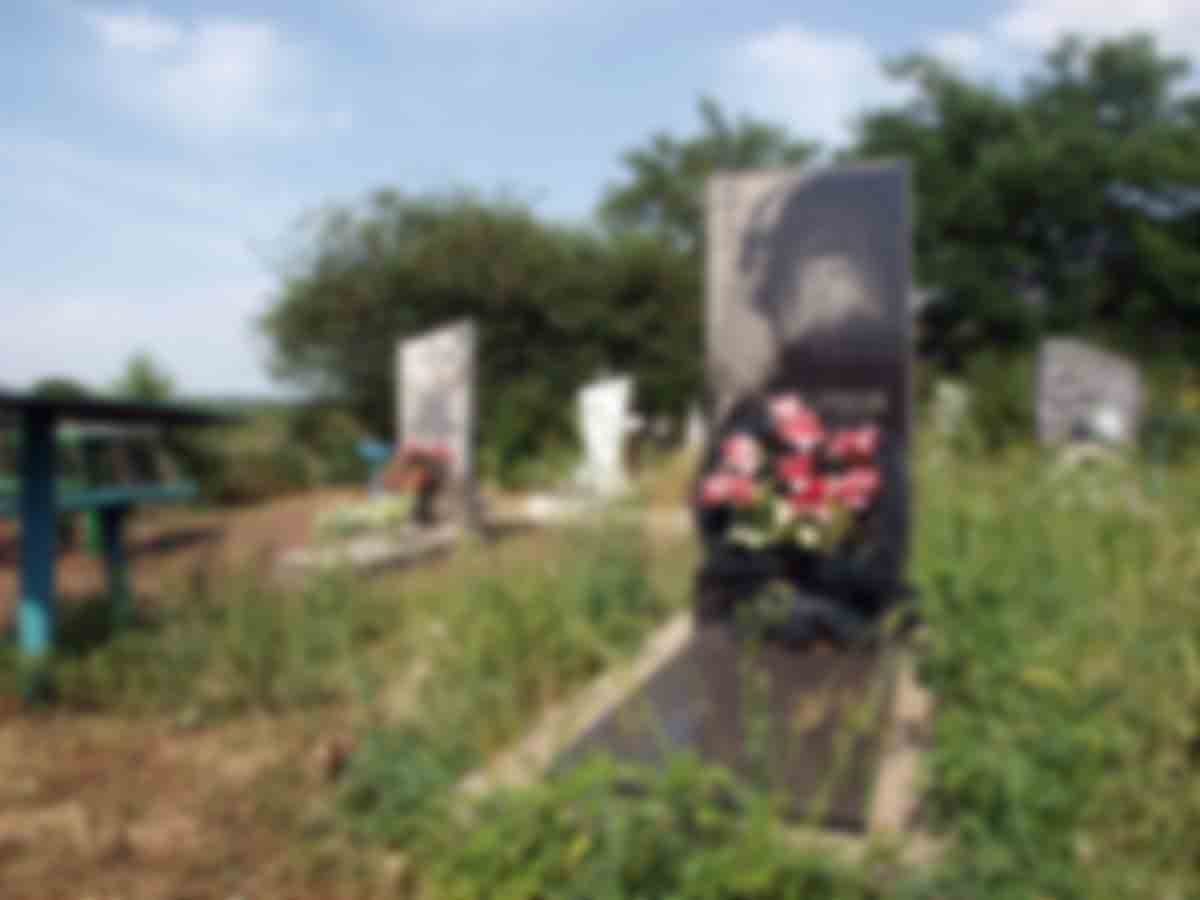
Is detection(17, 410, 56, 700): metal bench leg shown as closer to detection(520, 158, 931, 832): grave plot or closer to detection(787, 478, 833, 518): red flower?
detection(520, 158, 931, 832): grave plot

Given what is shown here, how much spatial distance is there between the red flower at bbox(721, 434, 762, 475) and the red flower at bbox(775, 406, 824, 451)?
0.12 meters

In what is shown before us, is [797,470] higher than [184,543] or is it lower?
higher

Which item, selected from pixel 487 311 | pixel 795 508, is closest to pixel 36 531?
pixel 795 508

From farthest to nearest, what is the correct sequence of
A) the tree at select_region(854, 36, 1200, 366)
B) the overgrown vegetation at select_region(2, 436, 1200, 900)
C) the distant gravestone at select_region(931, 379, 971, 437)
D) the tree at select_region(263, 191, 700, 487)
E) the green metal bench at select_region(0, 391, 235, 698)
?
1. the tree at select_region(854, 36, 1200, 366)
2. the tree at select_region(263, 191, 700, 487)
3. the distant gravestone at select_region(931, 379, 971, 437)
4. the green metal bench at select_region(0, 391, 235, 698)
5. the overgrown vegetation at select_region(2, 436, 1200, 900)

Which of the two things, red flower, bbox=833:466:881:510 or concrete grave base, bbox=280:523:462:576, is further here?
concrete grave base, bbox=280:523:462:576

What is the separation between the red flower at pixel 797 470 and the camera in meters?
3.99

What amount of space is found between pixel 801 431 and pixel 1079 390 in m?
7.74

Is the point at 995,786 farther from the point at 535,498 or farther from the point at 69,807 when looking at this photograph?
the point at 535,498

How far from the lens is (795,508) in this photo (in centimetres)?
402

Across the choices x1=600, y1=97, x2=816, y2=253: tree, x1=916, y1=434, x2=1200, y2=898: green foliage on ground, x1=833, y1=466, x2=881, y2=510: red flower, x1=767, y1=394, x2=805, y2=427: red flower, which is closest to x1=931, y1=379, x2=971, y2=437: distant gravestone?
x1=767, y1=394, x2=805, y2=427: red flower

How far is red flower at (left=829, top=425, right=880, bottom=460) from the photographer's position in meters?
4.08

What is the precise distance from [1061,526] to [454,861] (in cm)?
320

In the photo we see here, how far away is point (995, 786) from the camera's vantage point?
230 cm

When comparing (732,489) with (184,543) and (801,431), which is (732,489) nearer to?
(801,431)
